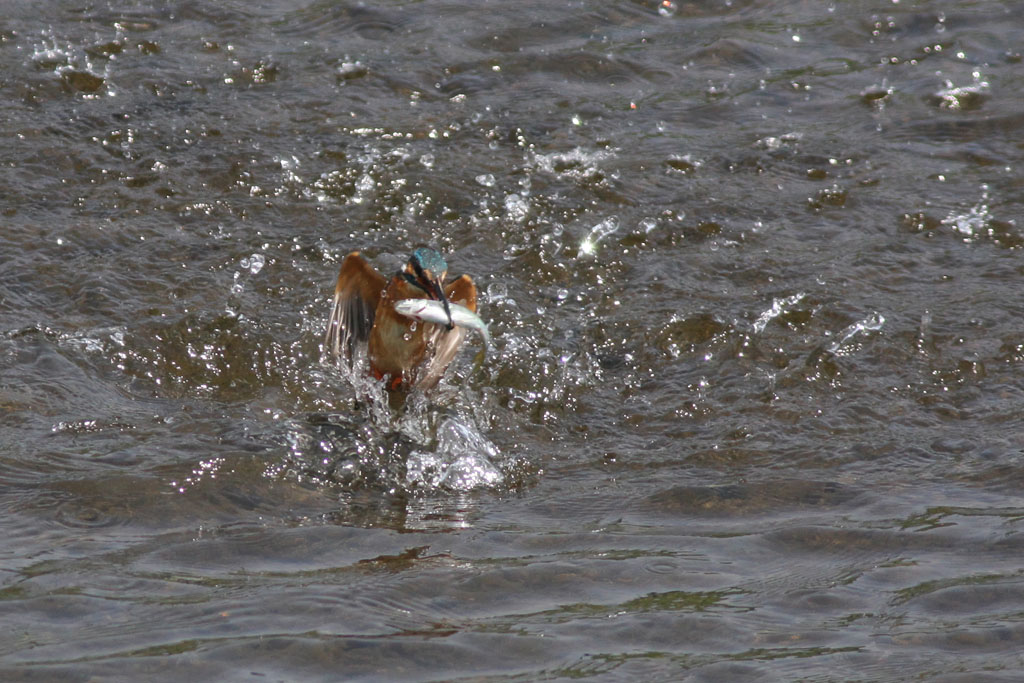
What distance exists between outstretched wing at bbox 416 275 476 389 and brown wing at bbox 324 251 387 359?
0.38m

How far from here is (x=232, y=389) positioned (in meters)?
6.22

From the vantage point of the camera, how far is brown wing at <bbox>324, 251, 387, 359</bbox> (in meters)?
6.36

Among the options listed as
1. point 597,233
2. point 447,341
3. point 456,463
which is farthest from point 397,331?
point 597,233

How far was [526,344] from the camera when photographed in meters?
6.70

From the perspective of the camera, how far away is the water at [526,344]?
3.88m

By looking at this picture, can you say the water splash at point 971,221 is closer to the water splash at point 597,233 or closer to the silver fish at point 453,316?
the water splash at point 597,233

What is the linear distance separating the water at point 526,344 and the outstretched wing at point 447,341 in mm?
149

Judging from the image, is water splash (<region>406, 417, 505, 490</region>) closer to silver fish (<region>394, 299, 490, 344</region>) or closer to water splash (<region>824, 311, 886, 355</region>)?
silver fish (<region>394, 299, 490, 344</region>)

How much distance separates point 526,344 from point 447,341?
578 millimetres

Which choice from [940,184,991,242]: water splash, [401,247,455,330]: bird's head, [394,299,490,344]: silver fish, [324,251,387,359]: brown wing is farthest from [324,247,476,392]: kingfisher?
[940,184,991,242]: water splash

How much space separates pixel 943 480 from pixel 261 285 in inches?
148

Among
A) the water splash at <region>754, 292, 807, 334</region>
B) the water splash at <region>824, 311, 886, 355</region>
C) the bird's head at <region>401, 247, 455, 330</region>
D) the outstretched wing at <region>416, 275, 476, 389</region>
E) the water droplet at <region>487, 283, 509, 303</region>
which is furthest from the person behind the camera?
the water droplet at <region>487, 283, 509, 303</region>

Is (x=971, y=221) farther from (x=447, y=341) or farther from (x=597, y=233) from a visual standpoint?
(x=447, y=341)

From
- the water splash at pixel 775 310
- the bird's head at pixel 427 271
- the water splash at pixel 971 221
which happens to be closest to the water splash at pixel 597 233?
the water splash at pixel 775 310
